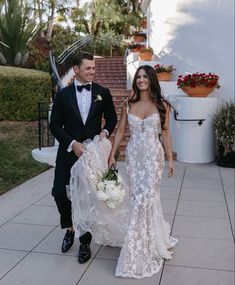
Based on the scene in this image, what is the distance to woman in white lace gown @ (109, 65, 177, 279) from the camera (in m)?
3.28

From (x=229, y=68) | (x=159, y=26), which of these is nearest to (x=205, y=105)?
(x=229, y=68)

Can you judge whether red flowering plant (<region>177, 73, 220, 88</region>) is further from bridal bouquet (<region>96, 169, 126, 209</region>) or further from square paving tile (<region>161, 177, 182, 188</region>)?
bridal bouquet (<region>96, 169, 126, 209</region>)

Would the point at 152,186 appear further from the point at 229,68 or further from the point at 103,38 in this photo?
the point at 103,38

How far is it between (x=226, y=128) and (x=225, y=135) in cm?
13

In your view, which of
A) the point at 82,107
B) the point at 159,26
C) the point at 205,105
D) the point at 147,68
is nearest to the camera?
the point at 147,68

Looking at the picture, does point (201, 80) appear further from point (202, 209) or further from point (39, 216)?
point (39, 216)

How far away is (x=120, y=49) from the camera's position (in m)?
21.2

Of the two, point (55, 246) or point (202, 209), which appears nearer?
point (55, 246)

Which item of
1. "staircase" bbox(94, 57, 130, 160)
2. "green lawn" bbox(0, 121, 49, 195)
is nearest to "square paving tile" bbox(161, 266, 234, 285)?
"green lawn" bbox(0, 121, 49, 195)

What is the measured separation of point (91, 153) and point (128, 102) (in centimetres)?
54

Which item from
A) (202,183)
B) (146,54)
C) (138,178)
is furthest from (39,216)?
(146,54)

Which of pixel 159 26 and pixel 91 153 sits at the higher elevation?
pixel 159 26

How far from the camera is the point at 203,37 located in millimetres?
8391

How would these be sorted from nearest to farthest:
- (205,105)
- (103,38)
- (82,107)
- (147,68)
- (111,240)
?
(147,68)
(82,107)
(111,240)
(205,105)
(103,38)
